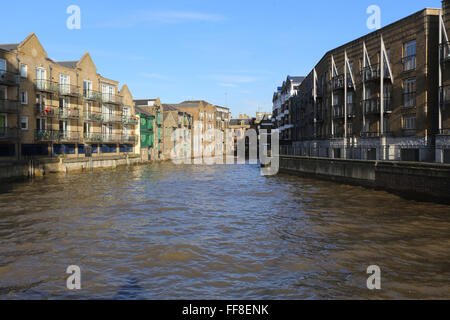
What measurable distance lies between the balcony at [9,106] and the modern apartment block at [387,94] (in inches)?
1216

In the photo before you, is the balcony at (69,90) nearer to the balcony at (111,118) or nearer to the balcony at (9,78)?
the balcony at (9,78)

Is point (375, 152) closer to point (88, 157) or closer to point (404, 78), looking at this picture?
point (404, 78)

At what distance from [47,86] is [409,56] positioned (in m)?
37.2

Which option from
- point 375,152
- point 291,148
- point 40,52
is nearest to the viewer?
point 375,152

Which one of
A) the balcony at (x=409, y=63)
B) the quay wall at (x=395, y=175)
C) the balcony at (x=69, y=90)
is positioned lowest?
the quay wall at (x=395, y=175)

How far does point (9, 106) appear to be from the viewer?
37.8 m

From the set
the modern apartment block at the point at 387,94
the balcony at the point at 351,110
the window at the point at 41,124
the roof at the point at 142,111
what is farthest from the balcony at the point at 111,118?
the balcony at the point at 351,110

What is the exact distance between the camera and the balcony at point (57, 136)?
1641 inches

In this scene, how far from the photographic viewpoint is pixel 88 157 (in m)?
50.3

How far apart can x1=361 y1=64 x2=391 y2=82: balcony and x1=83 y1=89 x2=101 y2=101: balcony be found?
34.9m

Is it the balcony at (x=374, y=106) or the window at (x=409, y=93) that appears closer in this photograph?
the window at (x=409, y=93)

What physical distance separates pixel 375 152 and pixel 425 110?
5.83 m

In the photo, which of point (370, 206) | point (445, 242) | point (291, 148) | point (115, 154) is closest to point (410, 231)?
point (445, 242)

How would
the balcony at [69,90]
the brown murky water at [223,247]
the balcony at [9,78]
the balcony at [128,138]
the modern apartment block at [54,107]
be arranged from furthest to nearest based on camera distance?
the balcony at [128,138], the balcony at [69,90], the modern apartment block at [54,107], the balcony at [9,78], the brown murky water at [223,247]
